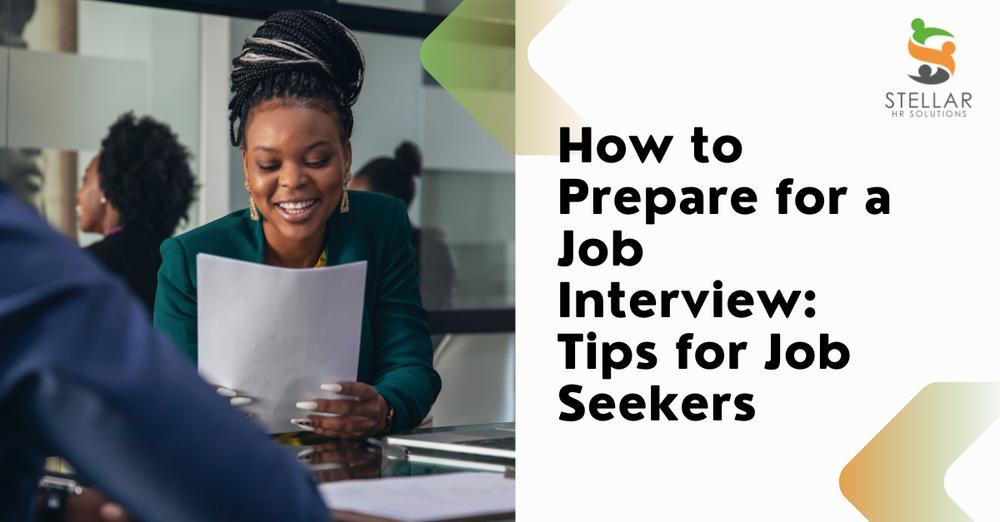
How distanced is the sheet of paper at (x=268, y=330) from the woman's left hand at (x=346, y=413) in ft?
0.11

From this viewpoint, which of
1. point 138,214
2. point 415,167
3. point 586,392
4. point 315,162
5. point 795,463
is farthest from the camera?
point 415,167

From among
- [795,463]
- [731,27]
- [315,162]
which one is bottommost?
[795,463]

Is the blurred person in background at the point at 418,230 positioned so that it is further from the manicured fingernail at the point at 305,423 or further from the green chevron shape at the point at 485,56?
the manicured fingernail at the point at 305,423

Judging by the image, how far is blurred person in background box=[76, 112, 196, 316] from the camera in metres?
3.64

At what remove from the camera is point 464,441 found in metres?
1.81

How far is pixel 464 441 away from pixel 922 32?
86 centimetres

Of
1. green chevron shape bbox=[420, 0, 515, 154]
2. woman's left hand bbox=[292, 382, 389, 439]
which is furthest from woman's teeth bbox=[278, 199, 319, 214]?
green chevron shape bbox=[420, 0, 515, 154]

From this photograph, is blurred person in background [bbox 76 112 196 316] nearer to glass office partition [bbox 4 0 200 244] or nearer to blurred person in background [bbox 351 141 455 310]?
glass office partition [bbox 4 0 200 244]

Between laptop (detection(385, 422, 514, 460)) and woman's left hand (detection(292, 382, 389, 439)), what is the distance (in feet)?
0.26

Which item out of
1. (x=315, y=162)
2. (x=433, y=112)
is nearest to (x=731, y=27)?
(x=315, y=162)

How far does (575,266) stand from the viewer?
1.80 m

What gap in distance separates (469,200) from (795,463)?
4.08 meters

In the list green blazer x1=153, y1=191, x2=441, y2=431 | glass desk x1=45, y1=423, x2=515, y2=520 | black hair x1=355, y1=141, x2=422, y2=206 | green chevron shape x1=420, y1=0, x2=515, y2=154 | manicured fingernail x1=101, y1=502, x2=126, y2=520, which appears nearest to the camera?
manicured fingernail x1=101, y1=502, x2=126, y2=520

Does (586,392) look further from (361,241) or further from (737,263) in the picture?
(361,241)
